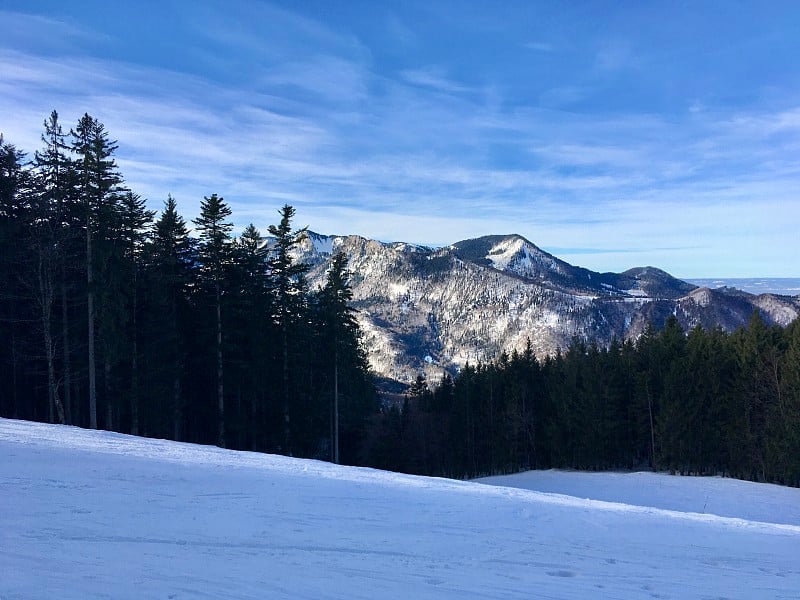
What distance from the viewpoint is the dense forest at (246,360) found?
75.1 ft

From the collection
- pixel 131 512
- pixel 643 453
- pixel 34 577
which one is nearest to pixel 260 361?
pixel 131 512

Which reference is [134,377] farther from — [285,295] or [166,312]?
[285,295]

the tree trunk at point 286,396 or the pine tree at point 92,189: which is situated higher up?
the pine tree at point 92,189

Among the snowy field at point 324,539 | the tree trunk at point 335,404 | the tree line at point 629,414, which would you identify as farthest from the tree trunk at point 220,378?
the tree line at point 629,414

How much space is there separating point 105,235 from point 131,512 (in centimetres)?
1905

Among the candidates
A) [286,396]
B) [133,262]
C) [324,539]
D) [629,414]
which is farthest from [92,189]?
[629,414]

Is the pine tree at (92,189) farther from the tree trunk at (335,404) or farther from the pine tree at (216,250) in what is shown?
the tree trunk at (335,404)

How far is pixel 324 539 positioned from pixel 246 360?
2203 cm

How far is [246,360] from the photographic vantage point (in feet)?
93.9

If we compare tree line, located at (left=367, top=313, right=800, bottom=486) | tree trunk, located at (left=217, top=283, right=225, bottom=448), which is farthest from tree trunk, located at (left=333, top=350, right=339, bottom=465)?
tree line, located at (left=367, top=313, right=800, bottom=486)

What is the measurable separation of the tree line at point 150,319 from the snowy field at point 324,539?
10.3 meters

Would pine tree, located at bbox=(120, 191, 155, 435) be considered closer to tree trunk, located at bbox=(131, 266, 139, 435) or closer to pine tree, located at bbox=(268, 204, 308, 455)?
tree trunk, located at bbox=(131, 266, 139, 435)

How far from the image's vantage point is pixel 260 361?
29359 mm

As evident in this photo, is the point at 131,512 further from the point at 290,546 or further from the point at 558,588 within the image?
the point at 558,588
